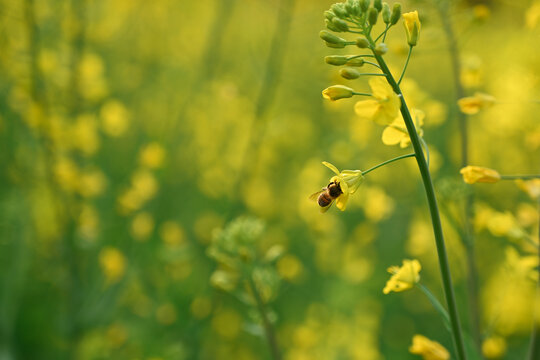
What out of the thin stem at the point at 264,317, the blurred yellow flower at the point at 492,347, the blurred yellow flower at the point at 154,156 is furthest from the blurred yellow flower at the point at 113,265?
the blurred yellow flower at the point at 492,347

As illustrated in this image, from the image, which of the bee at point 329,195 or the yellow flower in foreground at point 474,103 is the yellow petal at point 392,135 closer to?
the bee at point 329,195

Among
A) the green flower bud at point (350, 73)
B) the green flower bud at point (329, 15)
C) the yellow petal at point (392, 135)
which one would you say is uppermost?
the green flower bud at point (329, 15)

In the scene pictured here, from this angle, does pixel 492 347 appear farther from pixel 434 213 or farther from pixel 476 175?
pixel 434 213

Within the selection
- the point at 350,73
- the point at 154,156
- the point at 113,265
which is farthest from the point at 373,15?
the point at 113,265

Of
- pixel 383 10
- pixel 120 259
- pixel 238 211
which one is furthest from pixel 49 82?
pixel 383 10

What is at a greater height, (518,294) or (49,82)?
(49,82)

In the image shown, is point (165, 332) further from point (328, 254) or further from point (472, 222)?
point (472, 222)
